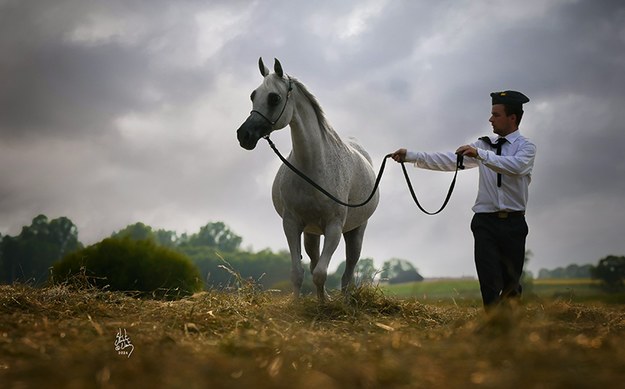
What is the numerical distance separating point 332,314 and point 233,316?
1.13m

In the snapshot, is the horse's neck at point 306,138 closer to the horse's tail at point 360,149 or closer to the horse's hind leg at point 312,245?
the horse's hind leg at point 312,245

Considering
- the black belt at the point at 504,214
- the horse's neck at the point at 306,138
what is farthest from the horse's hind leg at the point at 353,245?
the black belt at the point at 504,214

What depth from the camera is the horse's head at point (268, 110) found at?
5.50 metres

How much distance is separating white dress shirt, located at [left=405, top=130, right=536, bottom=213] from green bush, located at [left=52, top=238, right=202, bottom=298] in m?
5.81

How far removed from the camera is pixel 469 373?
1979 mm

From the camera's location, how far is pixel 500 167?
4.88 metres

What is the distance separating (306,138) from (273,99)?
575mm

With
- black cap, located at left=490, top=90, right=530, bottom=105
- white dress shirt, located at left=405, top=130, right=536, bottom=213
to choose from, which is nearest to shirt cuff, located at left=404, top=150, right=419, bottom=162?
white dress shirt, located at left=405, top=130, right=536, bottom=213

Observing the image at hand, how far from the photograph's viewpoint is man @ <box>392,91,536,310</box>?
16.3 feet

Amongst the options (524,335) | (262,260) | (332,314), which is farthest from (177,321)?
(262,260)

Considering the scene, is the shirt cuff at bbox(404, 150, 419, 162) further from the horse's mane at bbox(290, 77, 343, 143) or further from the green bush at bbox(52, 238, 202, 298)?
the green bush at bbox(52, 238, 202, 298)

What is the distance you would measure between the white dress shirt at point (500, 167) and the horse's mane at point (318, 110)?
1235 millimetres
